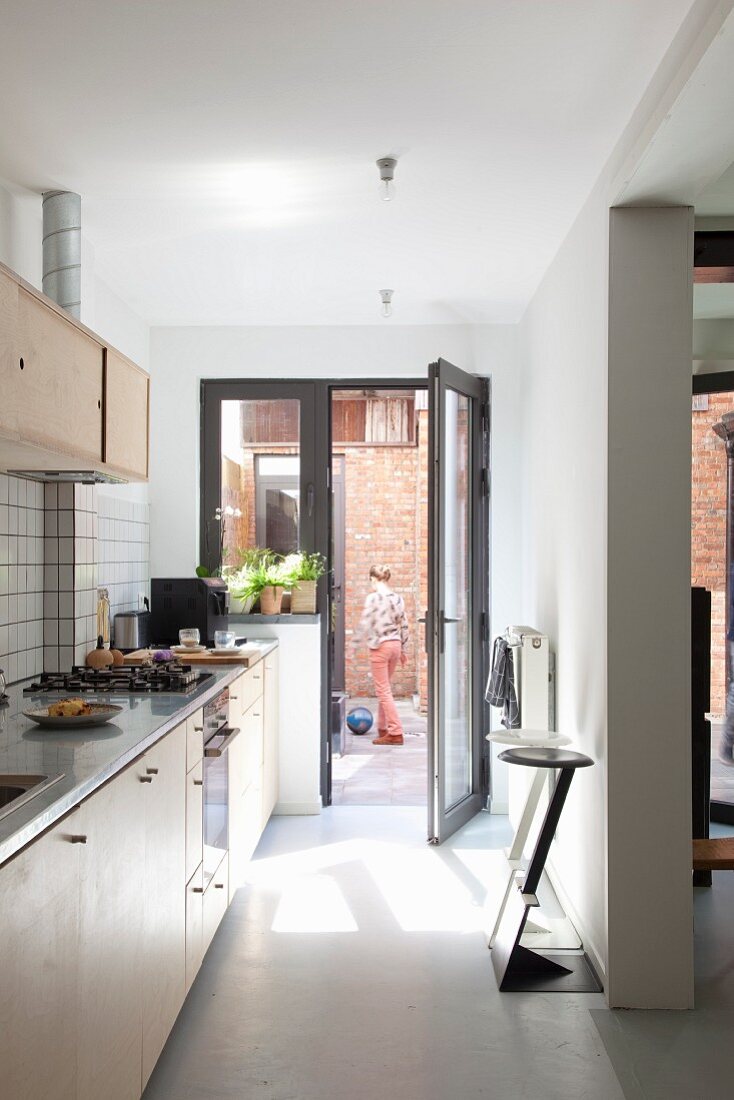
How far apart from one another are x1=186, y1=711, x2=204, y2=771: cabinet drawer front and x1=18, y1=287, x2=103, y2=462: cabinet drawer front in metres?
0.90

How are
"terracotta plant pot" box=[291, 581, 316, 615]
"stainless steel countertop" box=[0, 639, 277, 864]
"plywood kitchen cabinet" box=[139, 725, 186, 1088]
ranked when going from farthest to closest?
1. "terracotta plant pot" box=[291, 581, 316, 615]
2. "plywood kitchen cabinet" box=[139, 725, 186, 1088]
3. "stainless steel countertop" box=[0, 639, 277, 864]

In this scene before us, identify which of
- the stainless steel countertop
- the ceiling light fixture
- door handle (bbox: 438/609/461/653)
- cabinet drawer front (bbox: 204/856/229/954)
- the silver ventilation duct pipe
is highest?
the ceiling light fixture

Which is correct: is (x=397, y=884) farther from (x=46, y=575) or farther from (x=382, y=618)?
(x=382, y=618)

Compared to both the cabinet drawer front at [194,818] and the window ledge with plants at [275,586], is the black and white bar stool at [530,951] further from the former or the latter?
the window ledge with plants at [275,586]

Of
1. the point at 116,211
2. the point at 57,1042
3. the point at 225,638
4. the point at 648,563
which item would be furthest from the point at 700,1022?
the point at 116,211

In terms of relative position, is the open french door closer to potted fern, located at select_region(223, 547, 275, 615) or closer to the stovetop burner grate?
potted fern, located at select_region(223, 547, 275, 615)

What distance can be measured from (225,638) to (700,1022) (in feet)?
8.12

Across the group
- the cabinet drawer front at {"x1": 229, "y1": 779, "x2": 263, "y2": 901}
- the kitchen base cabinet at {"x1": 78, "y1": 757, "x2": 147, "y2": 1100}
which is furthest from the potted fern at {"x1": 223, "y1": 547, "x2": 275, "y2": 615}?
the kitchen base cabinet at {"x1": 78, "y1": 757, "x2": 147, "y2": 1100}

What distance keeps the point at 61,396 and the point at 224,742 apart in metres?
1.30

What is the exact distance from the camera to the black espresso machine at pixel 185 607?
467 centimetres

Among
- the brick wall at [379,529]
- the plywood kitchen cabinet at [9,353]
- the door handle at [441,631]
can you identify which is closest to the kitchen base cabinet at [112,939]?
the plywood kitchen cabinet at [9,353]

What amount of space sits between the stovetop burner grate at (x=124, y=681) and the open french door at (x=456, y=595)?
5.08 feet

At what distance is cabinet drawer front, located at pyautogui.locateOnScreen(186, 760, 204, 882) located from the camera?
2797mm

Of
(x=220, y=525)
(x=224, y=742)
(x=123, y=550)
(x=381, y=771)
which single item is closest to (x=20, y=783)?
(x=224, y=742)
